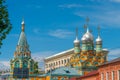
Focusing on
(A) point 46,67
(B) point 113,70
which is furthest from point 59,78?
(A) point 46,67

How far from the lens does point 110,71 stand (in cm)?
4991

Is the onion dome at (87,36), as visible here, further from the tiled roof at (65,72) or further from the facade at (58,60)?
the facade at (58,60)

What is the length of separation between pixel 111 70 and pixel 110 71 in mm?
474

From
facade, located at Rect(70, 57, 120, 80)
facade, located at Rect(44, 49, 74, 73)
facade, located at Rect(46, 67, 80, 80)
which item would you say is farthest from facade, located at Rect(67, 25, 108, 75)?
facade, located at Rect(70, 57, 120, 80)

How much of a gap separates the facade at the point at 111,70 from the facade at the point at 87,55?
51.5 m

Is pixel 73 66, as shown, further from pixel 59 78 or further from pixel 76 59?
pixel 59 78

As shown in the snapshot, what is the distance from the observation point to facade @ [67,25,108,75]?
354 ft

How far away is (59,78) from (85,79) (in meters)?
32.0

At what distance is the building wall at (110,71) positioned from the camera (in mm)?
47878

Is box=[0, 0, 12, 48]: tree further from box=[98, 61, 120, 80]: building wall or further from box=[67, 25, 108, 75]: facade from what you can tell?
box=[67, 25, 108, 75]: facade

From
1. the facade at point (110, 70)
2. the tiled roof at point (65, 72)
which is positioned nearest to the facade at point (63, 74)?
the tiled roof at point (65, 72)

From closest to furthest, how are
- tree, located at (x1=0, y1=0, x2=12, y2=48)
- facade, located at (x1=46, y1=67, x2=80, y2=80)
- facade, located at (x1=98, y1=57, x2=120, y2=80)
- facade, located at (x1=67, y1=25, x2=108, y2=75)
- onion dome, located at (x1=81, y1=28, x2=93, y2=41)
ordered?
tree, located at (x1=0, y1=0, x2=12, y2=48) → facade, located at (x1=98, y1=57, x2=120, y2=80) → facade, located at (x1=46, y1=67, x2=80, y2=80) → facade, located at (x1=67, y1=25, x2=108, y2=75) → onion dome, located at (x1=81, y1=28, x2=93, y2=41)

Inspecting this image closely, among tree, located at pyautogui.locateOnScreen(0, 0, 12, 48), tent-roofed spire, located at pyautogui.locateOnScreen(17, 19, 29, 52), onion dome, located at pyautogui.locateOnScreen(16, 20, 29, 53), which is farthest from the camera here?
tent-roofed spire, located at pyautogui.locateOnScreen(17, 19, 29, 52)

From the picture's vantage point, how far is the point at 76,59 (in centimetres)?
11081
